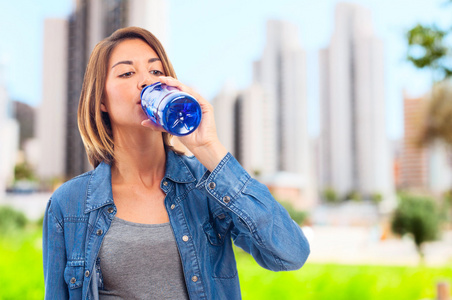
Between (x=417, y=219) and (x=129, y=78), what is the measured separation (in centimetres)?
1086

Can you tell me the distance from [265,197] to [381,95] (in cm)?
4507

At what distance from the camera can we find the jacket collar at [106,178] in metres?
0.84

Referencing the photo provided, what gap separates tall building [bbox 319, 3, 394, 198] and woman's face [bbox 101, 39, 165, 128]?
44.0 m

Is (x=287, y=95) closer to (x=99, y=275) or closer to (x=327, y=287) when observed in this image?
(x=327, y=287)

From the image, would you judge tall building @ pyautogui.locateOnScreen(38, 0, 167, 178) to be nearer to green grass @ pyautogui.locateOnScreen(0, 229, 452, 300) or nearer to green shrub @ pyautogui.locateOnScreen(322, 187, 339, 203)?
green grass @ pyautogui.locateOnScreen(0, 229, 452, 300)

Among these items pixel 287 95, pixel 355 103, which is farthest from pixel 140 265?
pixel 355 103

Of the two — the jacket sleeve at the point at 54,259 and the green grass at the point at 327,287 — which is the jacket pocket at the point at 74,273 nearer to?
the jacket sleeve at the point at 54,259

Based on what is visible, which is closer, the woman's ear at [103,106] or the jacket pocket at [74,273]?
the jacket pocket at [74,273]

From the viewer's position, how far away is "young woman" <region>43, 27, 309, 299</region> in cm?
77

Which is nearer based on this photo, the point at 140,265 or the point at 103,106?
the point at 140,265

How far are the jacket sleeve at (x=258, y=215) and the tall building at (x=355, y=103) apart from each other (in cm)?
4410

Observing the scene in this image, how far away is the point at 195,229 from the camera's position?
84cm

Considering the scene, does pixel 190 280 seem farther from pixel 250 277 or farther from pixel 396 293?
pixel 396 293

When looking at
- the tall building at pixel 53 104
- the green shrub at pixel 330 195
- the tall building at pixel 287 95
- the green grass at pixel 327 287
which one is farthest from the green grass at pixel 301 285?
the green shrub at pixel 330 195
